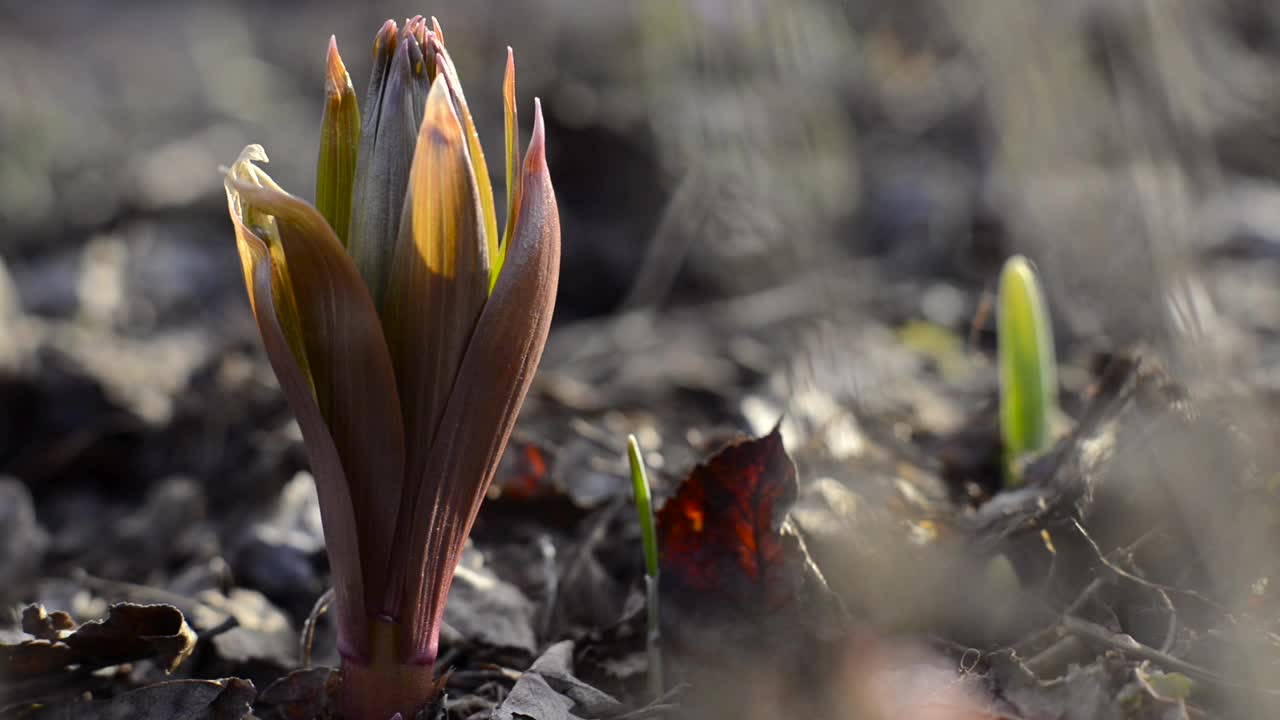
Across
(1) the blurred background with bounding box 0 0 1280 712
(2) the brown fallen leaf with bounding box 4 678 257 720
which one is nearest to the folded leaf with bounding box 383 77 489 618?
(2) the brown fallen leaf with bounding box 4 678 257 720

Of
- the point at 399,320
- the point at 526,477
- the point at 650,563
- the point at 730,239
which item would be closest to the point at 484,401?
the point at 399,320

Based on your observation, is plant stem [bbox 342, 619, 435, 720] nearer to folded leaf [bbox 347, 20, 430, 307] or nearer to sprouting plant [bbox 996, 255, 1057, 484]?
folded leaf [bbox 347, 20, 430, 307]

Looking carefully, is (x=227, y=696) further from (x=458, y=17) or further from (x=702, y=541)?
(x=458, y=17)

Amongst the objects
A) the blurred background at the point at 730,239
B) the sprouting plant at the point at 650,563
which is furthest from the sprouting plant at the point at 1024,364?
the sprouting plant at the point at 650,563

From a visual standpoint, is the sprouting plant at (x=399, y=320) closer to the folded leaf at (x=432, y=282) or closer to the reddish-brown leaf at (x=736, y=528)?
the folded leaf at (x=432, y=282)

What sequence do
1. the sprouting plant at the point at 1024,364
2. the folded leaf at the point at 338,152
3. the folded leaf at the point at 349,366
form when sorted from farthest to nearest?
the sprouting plant at the point at 1024,364 < the folded leaf at the point at 338,152 < the folded leaf at the point at 349,366

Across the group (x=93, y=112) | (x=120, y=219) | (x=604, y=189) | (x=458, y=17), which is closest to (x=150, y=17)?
(x=93, y=112)

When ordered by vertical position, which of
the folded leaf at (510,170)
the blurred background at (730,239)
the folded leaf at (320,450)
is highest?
the folded leaf at (510,170)
